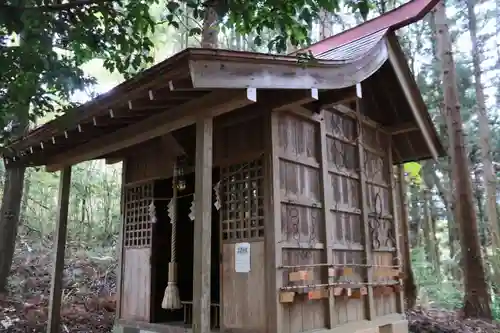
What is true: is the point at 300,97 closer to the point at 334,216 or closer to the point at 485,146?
the point at 334,216

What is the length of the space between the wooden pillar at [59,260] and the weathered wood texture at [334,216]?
126 inches

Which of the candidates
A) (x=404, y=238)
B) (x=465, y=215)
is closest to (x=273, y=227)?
(x=465, y=215)

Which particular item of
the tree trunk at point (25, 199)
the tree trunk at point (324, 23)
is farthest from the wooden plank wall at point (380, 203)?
the tree trunk at point (25, 199)

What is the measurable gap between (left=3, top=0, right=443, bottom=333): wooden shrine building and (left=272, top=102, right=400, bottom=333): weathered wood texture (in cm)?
2

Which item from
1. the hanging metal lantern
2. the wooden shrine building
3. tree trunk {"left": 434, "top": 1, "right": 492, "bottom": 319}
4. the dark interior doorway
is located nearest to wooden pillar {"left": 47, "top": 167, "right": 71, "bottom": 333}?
the wooden shrine building

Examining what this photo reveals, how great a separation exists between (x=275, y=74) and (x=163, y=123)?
1291mm

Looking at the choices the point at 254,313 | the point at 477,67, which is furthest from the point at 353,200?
the point at 477,67

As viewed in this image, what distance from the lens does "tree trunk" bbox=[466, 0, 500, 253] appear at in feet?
38.0

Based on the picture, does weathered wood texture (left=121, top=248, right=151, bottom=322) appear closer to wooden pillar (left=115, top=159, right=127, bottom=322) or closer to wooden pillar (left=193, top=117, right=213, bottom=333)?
wooden pillar (left=115, top=159, right=127, bottom=322)

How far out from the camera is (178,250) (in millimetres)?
6617

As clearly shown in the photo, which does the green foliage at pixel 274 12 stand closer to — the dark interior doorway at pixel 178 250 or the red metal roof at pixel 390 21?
the dark interior doorway at pixel 178 250

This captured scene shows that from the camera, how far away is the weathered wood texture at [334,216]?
15.5 feet

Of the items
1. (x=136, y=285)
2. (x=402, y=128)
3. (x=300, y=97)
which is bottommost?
(x=136, y=285)

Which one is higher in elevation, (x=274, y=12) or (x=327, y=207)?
(x=274, y=12)
